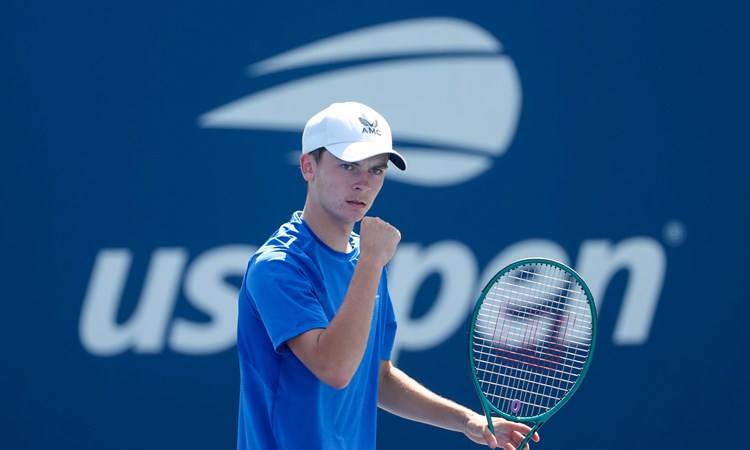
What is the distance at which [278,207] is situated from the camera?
420 centimetres

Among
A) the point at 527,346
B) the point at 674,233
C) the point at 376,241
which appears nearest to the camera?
the point at 376,241

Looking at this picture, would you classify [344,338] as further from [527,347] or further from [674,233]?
[674,233]

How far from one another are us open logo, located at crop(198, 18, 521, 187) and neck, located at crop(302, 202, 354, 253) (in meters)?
2.16

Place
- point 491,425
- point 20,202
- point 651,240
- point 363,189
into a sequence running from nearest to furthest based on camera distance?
point 363,189 < point 491,425 < point 20,202 < point 651,240

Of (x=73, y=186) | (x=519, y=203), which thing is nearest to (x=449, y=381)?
(x=519, y=203)

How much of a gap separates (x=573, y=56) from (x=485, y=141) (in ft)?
1.83

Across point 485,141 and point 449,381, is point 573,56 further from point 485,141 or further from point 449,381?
point 449,381

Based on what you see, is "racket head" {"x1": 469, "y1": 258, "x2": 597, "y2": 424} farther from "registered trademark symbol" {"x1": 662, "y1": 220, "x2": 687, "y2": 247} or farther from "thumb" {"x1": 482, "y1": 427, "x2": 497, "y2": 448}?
"registered trademark symbol" {"x1": 662, "y1": 220, "x2": 687, "y2": 247}

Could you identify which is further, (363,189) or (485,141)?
(485,141)

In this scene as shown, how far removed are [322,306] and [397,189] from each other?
2282 millimetres

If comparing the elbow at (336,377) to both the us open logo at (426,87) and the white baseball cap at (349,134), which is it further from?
the us open logo at (426,87)

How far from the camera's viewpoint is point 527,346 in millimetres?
3520

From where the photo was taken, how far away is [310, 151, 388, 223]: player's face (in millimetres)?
2037

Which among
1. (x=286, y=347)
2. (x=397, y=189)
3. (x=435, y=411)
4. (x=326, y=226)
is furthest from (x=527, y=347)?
(x=286, y=347)
